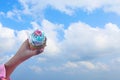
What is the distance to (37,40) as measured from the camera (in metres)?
2.91

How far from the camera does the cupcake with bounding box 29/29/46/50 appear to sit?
2.91 m

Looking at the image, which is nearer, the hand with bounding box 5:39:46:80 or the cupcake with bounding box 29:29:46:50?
the cupcake with bounding box 29:29:46:50

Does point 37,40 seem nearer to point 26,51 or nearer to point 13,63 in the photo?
point 26,51

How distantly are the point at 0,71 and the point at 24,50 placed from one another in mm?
396

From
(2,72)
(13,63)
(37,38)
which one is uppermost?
(37,38)

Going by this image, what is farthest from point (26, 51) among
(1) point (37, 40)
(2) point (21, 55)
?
(1) point (37, 40)

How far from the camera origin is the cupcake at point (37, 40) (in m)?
2.91

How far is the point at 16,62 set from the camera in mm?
3188

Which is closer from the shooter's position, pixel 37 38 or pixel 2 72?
pixel 37 38

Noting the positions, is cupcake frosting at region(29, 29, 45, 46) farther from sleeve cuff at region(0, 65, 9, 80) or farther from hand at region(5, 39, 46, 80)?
sleeve cuff at region(0, 65, 9, 80)

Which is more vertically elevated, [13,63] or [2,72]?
[13,63]

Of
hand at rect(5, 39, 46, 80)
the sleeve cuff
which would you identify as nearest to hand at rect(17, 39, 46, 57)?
hand at rect(5, 39, 46, 80)

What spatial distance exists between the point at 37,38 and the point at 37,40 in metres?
0.02

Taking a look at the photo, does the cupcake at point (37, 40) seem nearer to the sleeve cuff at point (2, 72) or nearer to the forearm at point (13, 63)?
the forearm at point (13, 63)
